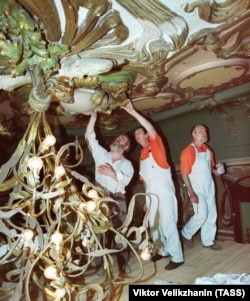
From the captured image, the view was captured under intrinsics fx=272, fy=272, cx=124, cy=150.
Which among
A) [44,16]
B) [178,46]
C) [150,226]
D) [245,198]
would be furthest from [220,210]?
[44,16]

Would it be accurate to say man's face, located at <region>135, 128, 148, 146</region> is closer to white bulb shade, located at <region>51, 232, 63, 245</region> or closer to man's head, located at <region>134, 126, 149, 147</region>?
man's head, located at <region>134, 126, 149, 147</region>

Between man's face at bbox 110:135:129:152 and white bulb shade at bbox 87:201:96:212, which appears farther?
man's face at bbox 110:135:129:152

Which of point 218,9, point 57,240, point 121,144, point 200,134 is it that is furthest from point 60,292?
point 200,134

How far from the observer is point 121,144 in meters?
2.93

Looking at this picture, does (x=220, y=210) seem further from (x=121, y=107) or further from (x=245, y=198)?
(x=121, y=107)

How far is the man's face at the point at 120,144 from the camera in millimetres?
2893

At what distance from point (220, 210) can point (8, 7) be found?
2943 millimetres

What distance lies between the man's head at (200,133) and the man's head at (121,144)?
0.76 m

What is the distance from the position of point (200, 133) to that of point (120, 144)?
92cm

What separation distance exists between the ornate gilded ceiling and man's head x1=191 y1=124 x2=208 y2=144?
38 centimetres

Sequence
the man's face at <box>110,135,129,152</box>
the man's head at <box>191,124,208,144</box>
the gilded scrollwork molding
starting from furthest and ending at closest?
the man's head at <box>191,124,208,144</box>
the man's face at <box>110,135,129,152</box>
the gilded scrollwork molding

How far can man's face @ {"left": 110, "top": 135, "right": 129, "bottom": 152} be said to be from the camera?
2.89 m

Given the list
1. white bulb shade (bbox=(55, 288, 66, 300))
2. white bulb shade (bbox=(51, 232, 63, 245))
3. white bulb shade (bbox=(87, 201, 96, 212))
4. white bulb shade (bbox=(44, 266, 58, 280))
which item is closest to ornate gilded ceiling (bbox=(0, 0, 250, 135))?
white bulb shade (bbox=(87, 201, 96, 212))

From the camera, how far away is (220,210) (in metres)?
3.26
